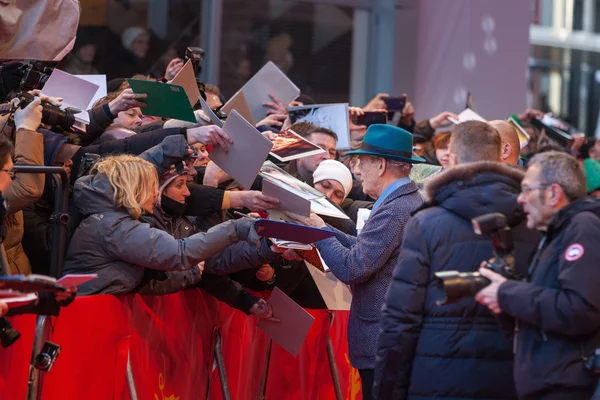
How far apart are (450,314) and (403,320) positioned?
0.59ft

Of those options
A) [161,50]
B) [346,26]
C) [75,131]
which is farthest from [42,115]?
[346,26]

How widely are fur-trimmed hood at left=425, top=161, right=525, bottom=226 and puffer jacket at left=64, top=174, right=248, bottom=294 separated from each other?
3.89 feet

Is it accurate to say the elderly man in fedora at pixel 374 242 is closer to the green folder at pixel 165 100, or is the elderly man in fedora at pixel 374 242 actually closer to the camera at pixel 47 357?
the green folder at pixel 165 100

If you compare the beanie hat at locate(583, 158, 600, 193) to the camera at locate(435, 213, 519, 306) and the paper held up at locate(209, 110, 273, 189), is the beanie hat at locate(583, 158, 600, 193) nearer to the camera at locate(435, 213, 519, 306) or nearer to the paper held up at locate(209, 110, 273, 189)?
the paper held up at locate(209, 110, 273, 189)

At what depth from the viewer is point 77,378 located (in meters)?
4.23

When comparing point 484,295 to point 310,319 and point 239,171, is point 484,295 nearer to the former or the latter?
point 239,171

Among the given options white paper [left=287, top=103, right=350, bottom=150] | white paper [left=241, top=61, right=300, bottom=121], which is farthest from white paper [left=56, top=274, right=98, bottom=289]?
white paper [left=287, top=103, right=350, bottom=150]

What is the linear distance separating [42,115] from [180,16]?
5821mm

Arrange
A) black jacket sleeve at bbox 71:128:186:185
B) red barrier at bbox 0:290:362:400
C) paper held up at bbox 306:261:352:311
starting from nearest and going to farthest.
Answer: red barrier at bbox 0:290:362:400
black jacket sleeve at bbox 71:128:186:185
paper held up at bbox 306:261:352:311

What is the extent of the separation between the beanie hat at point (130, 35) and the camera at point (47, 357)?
Result: 6.25 meters

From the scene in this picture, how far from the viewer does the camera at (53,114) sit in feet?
15.0

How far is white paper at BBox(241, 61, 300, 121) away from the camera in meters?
6.44

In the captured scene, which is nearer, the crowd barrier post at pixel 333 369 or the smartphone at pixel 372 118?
the crowd barrier post at pixel 333 369

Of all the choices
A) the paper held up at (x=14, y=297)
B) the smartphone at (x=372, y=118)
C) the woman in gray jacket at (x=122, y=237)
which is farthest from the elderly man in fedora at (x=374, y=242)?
the smartphone at (x=372, y=118)
